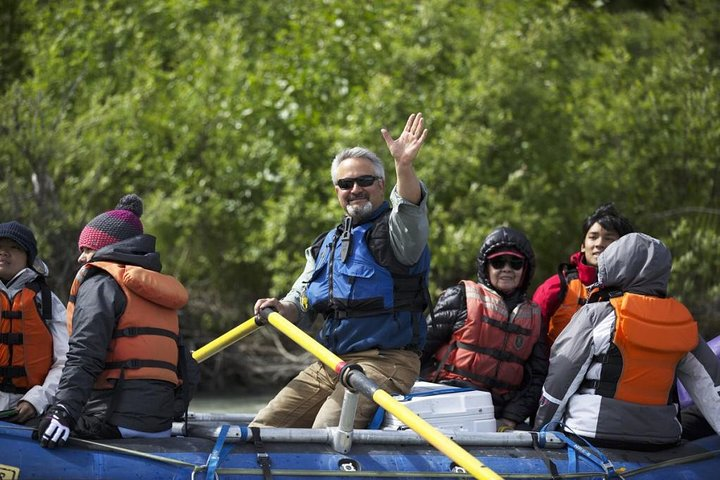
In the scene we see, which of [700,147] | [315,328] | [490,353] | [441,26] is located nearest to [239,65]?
[441,26]

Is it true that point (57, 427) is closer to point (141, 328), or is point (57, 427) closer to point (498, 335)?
point (141, 328)

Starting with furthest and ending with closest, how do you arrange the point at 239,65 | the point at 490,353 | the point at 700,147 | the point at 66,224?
1. the point at 239,65
2. the point at 700,147
3. the point at 66,224
4. the point at 490,353

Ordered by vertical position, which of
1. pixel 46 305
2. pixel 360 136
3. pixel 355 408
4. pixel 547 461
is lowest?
pixel 360 136

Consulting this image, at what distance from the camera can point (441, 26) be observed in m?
10.9

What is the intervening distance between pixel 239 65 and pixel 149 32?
2.16 m

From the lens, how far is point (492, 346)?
15.2ft

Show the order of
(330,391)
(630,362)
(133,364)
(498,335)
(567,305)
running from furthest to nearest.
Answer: (567,305), (498,335), (330,391), (630,362), (133,364)

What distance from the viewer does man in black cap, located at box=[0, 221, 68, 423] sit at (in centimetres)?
412

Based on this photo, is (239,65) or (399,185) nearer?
(399,185)

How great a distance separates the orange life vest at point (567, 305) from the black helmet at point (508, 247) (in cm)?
31

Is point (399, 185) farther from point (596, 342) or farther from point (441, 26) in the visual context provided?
point (441, 26)

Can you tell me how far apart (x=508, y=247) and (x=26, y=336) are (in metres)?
2.06

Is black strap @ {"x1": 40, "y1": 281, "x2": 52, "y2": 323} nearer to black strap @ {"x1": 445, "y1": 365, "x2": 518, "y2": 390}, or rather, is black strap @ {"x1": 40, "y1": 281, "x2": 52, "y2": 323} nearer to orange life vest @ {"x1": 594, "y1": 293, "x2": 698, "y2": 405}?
black strap @ {"x1": 445, "y1": 365, "x2": 518, "y2": 390}

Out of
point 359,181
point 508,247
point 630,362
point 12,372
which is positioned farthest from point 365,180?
point 12,372
